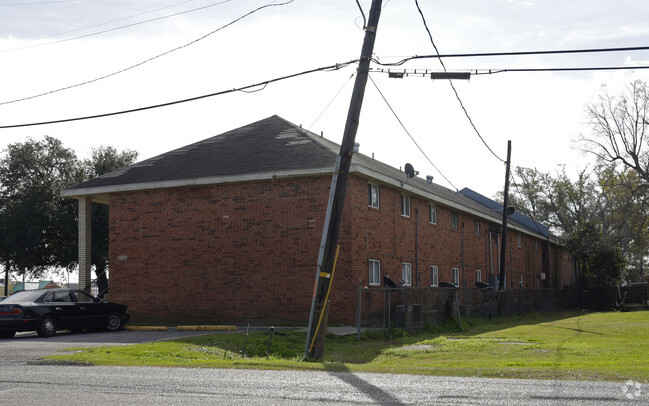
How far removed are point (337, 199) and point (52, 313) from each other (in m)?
11.3

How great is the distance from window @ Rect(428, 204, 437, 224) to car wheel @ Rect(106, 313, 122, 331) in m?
13.6

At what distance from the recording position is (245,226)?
79.6 ft

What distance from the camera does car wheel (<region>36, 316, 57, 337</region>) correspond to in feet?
69.6

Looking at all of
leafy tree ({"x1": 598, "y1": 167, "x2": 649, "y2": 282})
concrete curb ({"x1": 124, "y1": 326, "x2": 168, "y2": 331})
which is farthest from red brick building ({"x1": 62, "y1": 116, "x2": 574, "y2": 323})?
leafy tree ({"x1": 598, "y1": 167, "x2": 649, "y2": 282})

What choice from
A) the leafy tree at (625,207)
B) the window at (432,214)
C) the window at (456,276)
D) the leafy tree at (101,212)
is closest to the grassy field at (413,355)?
the window at (432,214)

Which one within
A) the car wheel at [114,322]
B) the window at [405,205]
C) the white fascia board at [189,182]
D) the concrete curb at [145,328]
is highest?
the white fascia board at [189,182]

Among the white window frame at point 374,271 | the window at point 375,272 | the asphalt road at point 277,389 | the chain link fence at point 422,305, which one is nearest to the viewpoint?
the asphalt road at point 277,389

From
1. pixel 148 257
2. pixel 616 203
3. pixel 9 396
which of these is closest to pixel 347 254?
pixel 148 257

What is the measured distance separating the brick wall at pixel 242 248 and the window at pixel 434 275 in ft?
9.36

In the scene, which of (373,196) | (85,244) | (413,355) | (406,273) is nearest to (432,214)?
(406,273)

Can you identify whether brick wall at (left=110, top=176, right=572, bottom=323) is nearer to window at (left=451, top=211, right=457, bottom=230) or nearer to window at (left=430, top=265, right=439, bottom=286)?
window at (left=430, top=265, right=439, bottom=286)

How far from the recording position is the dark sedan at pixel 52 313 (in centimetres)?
2081

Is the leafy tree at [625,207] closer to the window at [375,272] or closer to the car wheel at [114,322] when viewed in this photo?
the window at [375,272]

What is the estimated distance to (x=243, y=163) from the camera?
25.0m
